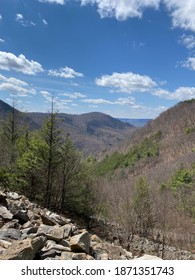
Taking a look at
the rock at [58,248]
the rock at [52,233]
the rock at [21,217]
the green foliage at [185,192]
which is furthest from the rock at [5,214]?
the green foliage at [185,192]

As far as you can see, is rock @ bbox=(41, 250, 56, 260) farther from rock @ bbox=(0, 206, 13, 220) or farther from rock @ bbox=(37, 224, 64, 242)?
rock @ bbox=(0, 206, 13, 220)

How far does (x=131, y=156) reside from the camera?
15438 centimetres

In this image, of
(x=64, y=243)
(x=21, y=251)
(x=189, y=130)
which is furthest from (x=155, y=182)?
(x=189, y=130)

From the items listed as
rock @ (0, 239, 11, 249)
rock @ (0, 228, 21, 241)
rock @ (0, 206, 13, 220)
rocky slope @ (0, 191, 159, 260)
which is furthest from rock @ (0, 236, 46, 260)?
rock @ (0, 206, 13, 220)

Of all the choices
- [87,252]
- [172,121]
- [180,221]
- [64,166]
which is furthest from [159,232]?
[172,121]

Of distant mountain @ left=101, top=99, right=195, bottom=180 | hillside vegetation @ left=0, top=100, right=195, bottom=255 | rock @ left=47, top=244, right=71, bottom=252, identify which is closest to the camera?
rock @ left=47, top=244, right=71, bottom=252

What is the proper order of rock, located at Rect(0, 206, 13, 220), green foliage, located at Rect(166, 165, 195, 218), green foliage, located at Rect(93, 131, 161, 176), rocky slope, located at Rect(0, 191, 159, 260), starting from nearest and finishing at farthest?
rocky slope, located at Rect(0, 191, 159, 260), rock, located at Rect(0, 206, 13, 220), green foliage, located at Rect(166, 165, 195, 218), green foliage, located at Rect(93, 131, 161, 176)

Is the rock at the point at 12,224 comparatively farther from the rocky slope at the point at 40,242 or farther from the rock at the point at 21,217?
the rock at the point at 21,217

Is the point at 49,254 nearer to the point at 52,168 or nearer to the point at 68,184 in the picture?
the point at 52,168

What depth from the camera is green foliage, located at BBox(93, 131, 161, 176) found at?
14302cm

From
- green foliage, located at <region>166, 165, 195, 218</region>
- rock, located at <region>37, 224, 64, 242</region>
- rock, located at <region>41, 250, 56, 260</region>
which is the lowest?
green foliage, located at <region>166, 165, 195, 218</region>

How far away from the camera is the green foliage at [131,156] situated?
469 feet

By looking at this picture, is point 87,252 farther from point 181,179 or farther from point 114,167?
point 114,167

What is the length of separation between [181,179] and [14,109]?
42.7m
